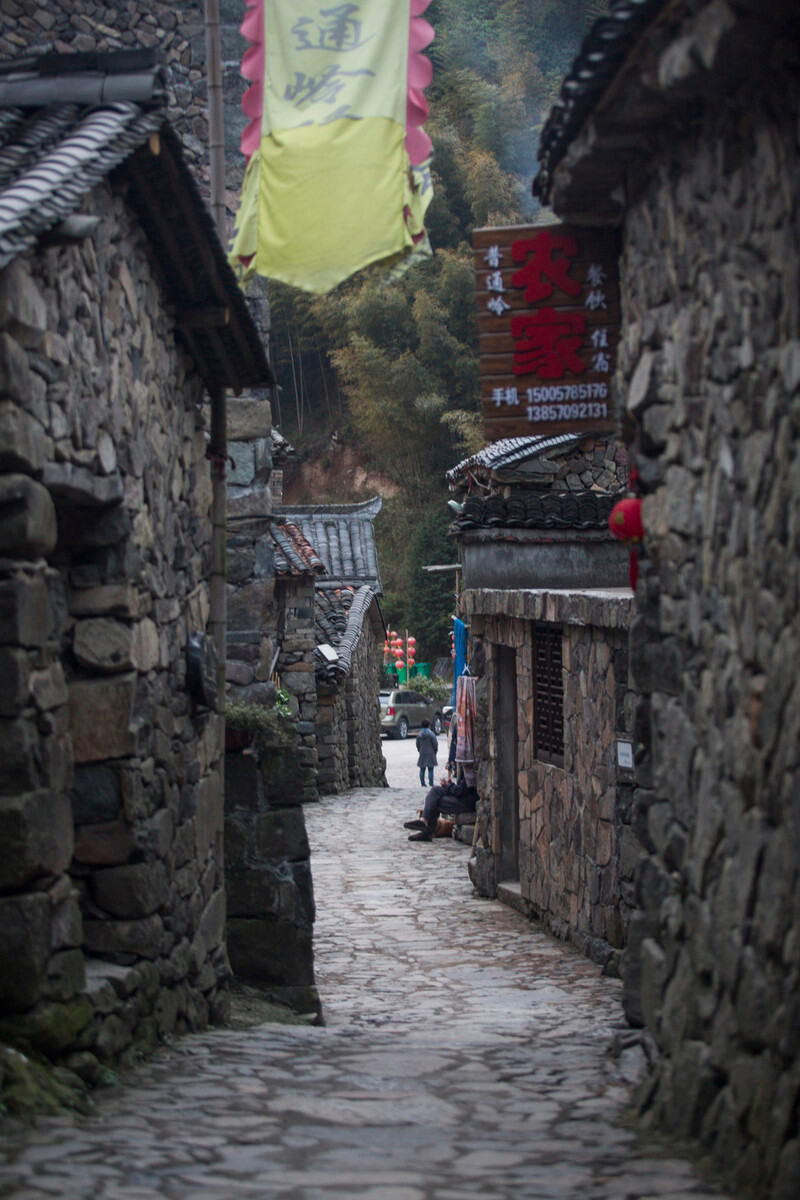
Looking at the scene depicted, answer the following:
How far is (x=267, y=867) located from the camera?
24.6 ft

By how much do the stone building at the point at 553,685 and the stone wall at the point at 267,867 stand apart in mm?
2421

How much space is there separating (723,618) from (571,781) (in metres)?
6.15

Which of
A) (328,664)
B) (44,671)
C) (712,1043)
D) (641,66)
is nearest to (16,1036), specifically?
(44,671)

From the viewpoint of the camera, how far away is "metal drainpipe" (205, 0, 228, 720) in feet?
23.1

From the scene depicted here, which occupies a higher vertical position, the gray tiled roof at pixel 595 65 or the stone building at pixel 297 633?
the gray tiled roof at pixel 595 65

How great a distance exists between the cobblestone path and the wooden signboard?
269 cm

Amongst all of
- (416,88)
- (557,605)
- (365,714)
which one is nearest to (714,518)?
(416,88)

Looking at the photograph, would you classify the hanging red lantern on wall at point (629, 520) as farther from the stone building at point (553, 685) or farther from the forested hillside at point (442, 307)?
the forested hillside at point (442, 307)

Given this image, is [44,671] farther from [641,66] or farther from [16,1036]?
[641,66]

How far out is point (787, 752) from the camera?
3.21m

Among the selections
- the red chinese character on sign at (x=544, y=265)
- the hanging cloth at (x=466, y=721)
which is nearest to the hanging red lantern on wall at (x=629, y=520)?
the red chinese character on sign at (x=544, y=265)

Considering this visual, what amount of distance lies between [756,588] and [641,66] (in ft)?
4.96

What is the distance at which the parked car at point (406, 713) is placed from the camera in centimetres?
3550

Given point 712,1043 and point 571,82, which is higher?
point 571,82
